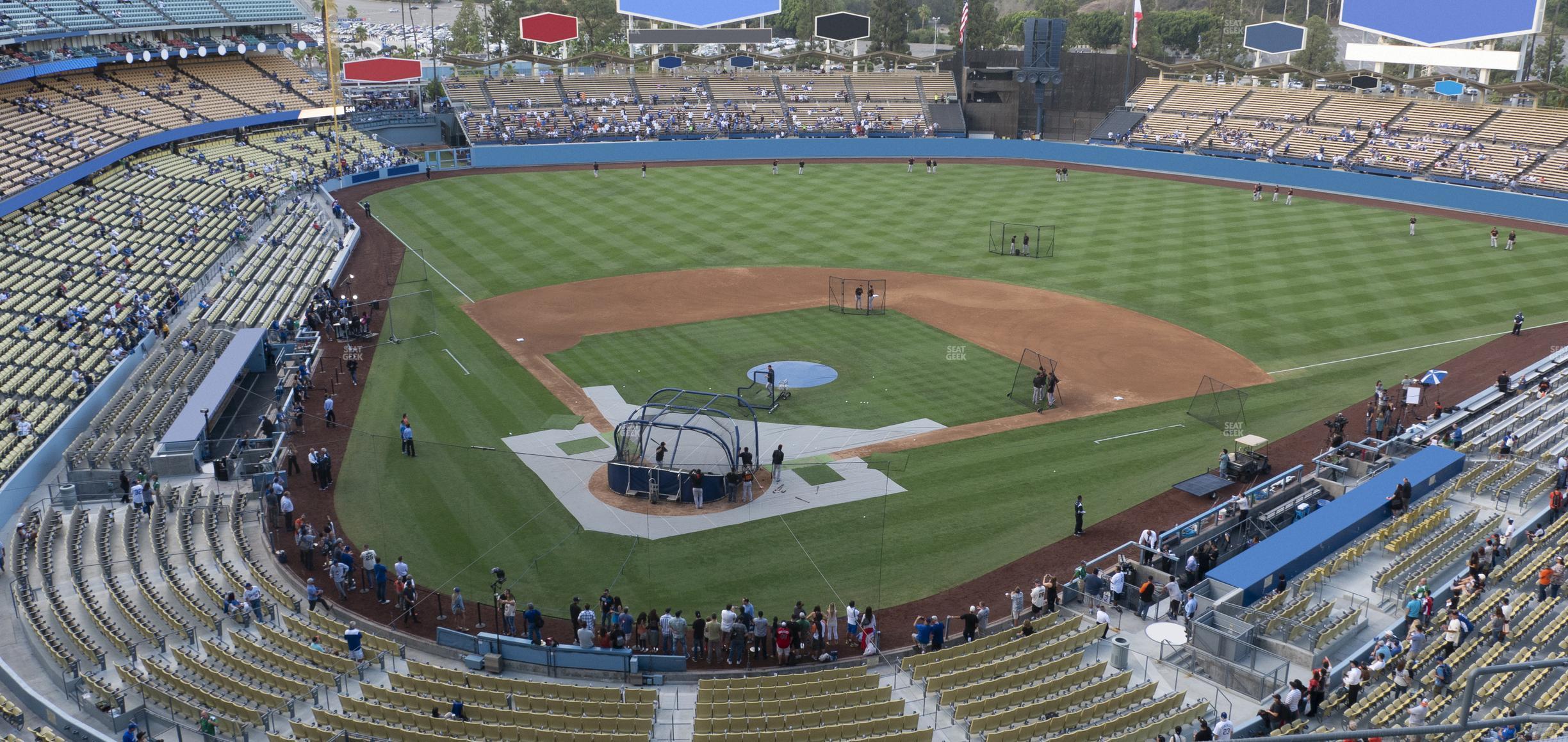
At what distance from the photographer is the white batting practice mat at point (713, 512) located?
1097 inches

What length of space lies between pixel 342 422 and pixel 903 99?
206ft

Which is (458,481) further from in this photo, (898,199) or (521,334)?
(898,199)

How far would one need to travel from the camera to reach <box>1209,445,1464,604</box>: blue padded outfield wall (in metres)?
23.6

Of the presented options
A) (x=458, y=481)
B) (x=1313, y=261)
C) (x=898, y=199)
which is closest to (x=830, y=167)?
(x=898, y=199)

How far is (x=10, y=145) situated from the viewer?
56.1 m

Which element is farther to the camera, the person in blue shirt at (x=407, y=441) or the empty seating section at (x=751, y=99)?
the empty seating section at (x=751, y=99)

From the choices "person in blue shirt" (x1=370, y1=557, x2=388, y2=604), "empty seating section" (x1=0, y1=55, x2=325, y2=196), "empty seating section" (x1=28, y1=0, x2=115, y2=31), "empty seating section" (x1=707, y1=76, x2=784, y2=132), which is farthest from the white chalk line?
"empty seating section" (x1=707, y1=76, x2=784, y2=132)

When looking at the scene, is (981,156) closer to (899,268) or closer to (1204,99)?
(1204,99)

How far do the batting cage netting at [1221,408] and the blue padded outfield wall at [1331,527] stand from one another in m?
5.49

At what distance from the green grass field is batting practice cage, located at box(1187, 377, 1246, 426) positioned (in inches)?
20.8

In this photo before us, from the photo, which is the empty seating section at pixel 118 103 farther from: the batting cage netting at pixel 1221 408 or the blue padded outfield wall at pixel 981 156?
the batting cage netting at pixel 1221 408

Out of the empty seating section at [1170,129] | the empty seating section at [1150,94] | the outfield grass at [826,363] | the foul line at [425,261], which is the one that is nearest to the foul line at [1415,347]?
the outfield grass at [826,363]

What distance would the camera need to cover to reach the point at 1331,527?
84.0ft

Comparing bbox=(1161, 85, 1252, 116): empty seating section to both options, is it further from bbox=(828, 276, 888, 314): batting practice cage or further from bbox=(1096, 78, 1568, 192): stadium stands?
bbox=(828, 276, 888, 314): batting practice cage
